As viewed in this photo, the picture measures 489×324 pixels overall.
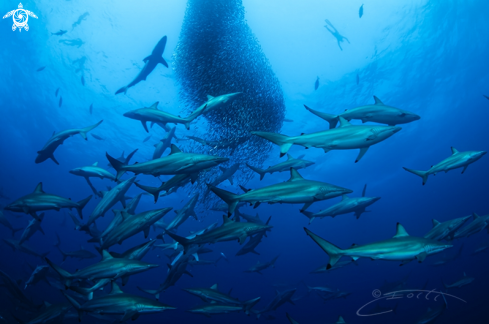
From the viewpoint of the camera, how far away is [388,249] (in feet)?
11.8

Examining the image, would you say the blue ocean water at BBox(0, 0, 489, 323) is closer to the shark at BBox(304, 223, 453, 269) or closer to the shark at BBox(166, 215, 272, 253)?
the shark at BBox(304, 223, 453, 269)

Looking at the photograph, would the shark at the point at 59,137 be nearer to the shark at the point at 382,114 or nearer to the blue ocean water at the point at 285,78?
the blue ocean water at the point at 285,78

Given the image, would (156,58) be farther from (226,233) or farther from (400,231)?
(400,231)

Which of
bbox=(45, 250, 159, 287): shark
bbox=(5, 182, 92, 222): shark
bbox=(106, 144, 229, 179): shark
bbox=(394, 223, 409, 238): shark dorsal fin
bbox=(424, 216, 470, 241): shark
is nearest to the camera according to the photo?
bbox=(106, 144, 229, 179): shark

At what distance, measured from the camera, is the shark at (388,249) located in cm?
351

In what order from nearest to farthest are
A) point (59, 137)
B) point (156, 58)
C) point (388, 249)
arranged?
point (388, 249), point (59, 137), point (156, 58)

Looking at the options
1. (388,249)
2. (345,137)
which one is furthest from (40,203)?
(388,249)

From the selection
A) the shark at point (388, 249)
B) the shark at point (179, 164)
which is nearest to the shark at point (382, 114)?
the shark at point (388, 249)

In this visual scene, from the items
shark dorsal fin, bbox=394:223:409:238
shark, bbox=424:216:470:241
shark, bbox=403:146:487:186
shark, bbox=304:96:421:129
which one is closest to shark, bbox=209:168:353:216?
shark dorsal fin, bbox=394:223:409:238

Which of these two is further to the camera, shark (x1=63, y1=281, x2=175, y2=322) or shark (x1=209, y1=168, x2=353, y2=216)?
shark (x1=63, y1=281, x2=175, y2=322)

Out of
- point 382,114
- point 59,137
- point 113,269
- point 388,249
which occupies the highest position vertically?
point 59,137

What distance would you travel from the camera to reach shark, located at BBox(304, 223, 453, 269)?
11.5 ft

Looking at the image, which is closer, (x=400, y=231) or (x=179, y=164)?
(x=179, y=164)

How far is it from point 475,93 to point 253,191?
95.7 feet
